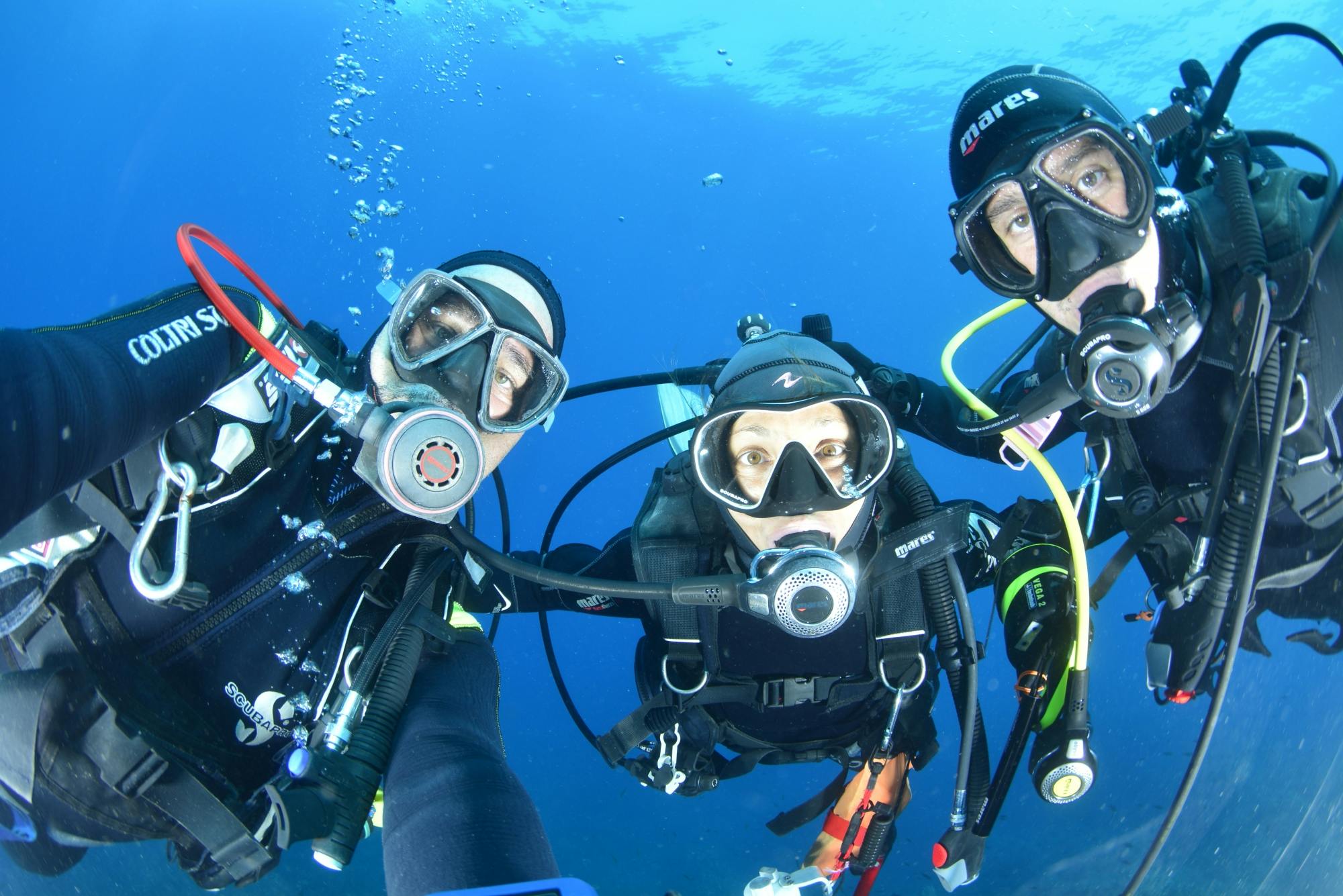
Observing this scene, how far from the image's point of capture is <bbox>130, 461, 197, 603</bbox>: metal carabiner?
2.21 meters

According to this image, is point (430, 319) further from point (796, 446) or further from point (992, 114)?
point (992, 114)

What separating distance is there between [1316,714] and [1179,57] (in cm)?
2192

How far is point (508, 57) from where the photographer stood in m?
26.4

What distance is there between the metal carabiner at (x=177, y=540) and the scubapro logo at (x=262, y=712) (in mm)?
569

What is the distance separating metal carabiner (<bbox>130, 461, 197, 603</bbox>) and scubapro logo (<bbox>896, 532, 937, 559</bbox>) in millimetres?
2755

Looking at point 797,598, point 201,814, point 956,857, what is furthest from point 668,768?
point 201,814

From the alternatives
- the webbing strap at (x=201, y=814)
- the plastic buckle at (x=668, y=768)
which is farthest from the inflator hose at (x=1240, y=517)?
the webbing strap at (x=201, y=814)

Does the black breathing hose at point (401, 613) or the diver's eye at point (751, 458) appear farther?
the diver's eye at point (751, 458)

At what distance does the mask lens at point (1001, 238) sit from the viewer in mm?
3289

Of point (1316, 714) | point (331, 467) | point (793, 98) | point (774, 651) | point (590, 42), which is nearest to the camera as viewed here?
point (331, 467)

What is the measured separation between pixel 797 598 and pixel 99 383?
91.7 inches

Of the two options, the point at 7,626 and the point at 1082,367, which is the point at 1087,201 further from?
the point at 7,626

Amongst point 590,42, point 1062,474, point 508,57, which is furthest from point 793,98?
point 1062,474

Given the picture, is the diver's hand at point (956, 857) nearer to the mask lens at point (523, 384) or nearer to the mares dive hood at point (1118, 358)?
the mares dive hood at point (1118, 358)
